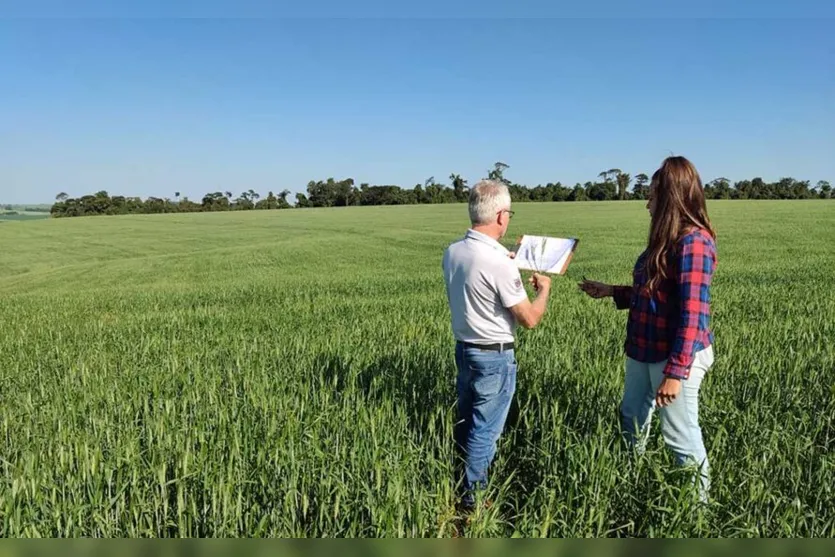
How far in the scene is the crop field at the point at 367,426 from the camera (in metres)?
2.81

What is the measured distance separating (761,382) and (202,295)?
12.1 meters

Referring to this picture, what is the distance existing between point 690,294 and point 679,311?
15cm

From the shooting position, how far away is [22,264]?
1214 inches

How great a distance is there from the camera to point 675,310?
10.1 feet

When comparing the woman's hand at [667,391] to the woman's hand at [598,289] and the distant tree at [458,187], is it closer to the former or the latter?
the woman's hand at [598,289]

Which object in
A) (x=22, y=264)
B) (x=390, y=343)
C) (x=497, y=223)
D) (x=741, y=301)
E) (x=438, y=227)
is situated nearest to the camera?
(x=497, y=223)

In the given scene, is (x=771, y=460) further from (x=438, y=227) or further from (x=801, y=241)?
(x=438, y=227)

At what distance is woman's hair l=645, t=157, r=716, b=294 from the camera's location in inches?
115

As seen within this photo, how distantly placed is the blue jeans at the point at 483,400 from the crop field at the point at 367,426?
18 centimetres

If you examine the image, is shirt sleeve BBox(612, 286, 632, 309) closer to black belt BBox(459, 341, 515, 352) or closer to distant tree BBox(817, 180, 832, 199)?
black belt BBox(459, 341, 515, 352)

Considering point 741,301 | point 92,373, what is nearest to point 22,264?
point 92,373

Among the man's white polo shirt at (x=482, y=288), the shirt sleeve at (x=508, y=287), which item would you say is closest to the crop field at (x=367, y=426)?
the man's white polo shirt at (x=482, y=288)

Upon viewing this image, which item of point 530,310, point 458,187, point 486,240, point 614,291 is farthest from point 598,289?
point 458,187

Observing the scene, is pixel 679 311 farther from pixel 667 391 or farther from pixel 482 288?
pixel 482 288
